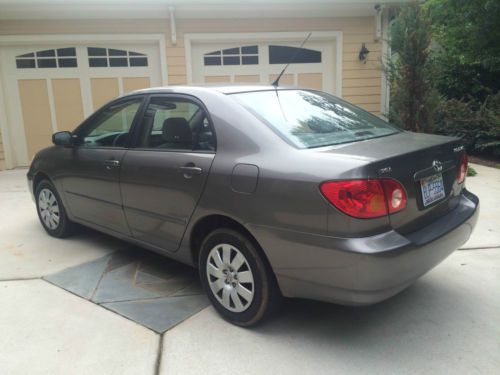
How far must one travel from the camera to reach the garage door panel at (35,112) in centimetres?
874

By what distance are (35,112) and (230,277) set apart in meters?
7.55

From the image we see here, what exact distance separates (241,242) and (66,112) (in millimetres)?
7374

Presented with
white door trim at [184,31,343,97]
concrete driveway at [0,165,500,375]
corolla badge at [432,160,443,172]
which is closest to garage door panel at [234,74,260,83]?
white door trim at [184,31,343,97]

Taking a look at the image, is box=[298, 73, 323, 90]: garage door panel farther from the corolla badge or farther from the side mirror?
the corolla badge

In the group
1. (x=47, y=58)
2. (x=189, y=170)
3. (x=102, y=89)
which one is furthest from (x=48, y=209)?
(x=47, y=58)

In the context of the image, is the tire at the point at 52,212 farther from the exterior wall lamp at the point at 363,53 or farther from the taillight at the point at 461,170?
the exterior wall lamp at the point at 363,53

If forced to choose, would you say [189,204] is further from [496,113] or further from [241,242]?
[496,113]

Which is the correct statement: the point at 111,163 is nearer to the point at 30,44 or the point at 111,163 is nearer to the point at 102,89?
the point at 102,89

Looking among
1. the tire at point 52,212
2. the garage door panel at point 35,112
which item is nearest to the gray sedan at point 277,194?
the tire at point 52,212

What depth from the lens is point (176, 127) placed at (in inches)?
128

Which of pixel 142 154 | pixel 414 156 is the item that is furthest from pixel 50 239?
pixel 414 156

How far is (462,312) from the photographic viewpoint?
3.03 meters

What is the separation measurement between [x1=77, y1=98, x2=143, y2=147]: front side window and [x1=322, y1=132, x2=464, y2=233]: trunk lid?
6.36 feet

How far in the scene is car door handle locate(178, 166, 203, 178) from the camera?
2.97 metres
